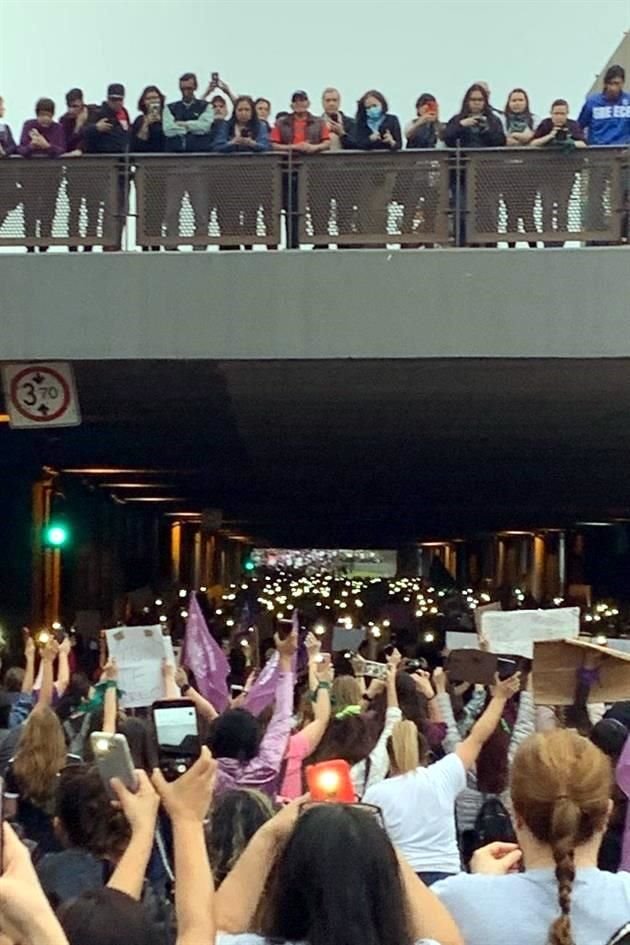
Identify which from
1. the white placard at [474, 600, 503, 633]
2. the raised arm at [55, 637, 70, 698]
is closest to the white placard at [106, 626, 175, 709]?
the raised arm at [55, 637, 70, 698]

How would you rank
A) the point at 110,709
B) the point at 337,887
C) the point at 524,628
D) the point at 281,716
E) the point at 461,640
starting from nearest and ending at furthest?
the point at 337,887, the point at 110,709, the point at 281,716, the point at 524,628, the point at 461,640

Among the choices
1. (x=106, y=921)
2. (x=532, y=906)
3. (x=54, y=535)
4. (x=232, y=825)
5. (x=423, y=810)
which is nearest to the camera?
(x=106, y=921)

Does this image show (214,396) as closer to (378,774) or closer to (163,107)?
(163,107)

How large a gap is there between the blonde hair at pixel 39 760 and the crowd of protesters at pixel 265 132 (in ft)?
24.3

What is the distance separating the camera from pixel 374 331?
13.0 metres

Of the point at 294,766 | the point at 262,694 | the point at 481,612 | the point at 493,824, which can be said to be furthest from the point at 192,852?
the point at 481,612

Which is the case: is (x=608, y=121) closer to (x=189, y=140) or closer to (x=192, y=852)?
(x=189, y=140)

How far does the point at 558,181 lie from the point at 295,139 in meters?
2.33

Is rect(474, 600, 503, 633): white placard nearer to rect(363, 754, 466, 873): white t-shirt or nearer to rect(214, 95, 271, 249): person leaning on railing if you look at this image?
rect(363, 754, 466, 873): white t-shirt

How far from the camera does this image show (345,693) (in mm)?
8836

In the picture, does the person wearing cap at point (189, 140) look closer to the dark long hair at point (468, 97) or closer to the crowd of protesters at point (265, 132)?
the crowd of protesters at point (265, 132)

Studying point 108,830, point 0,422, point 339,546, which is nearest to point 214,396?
point 0,422

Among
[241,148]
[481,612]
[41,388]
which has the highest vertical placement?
[241,148]

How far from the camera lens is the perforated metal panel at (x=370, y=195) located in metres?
13.2
